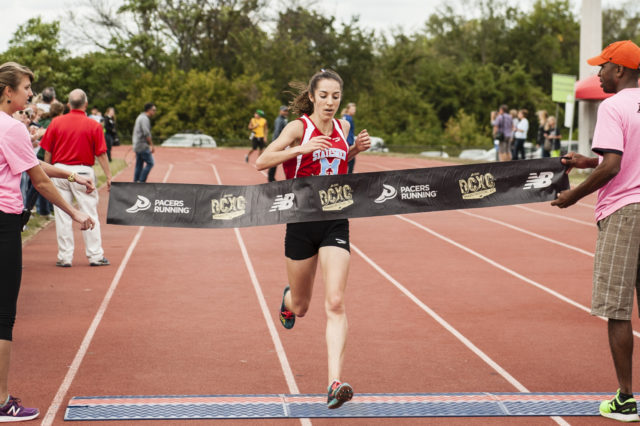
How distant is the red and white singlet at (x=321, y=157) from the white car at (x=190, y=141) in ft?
141

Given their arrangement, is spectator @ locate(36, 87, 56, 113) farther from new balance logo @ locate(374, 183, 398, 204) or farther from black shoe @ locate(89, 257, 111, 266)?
new balance logo @ locate(374, 183, 398, 204)

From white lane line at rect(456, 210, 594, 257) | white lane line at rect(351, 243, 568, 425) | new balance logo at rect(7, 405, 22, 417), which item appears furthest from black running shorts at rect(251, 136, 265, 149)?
new balance logo at rect(7, 405, 22, 417)

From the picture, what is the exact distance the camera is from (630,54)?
15.3 ft

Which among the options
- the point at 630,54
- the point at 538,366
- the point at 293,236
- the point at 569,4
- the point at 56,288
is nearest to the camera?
the point at 630,54

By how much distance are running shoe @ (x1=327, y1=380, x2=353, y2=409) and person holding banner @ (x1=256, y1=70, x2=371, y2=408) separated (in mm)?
319

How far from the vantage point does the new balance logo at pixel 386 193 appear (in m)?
5.57

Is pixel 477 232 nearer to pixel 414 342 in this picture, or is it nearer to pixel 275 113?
pixel 414 342

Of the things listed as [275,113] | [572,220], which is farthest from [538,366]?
[275,113]

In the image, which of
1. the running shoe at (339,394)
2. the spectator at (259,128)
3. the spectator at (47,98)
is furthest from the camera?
the spectator at (259,128)

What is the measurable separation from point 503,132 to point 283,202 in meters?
23.4

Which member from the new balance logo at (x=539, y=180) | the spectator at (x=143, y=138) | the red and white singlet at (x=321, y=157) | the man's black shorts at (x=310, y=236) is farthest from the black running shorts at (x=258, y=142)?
the man's black shorts at (x=310, y=236)

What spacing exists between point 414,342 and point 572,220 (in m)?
9.07

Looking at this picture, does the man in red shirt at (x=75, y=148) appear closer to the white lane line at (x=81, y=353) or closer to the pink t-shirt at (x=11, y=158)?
the white lane line at (x=81, y=353)

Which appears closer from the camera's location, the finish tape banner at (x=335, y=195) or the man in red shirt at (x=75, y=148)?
the finish tape banner at (x=335, y=195)
